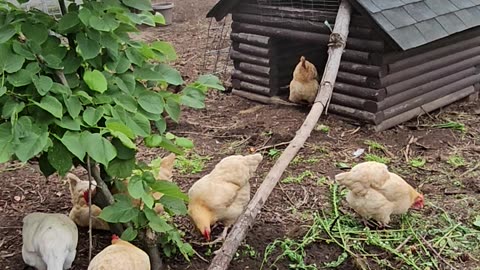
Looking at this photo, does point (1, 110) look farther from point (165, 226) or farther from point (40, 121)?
point (165, 226)

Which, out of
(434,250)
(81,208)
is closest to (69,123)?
(81,208)

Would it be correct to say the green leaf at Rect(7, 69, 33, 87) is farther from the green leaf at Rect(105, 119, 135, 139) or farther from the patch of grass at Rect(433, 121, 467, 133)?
the patch of grass at Rect(433, 121, 467, 133)

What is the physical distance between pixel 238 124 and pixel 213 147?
0.51 m

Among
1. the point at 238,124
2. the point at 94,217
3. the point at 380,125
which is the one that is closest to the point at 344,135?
the point at 380,125

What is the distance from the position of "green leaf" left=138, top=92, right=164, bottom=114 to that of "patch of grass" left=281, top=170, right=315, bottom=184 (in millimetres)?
1499

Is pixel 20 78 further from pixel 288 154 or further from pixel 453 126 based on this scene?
pixel 453 126

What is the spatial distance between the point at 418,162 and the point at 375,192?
1.09 metres

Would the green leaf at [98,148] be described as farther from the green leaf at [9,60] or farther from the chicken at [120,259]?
the chicken at [120,259]

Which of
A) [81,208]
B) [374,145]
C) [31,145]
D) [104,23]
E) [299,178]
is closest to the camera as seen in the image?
[31,145]

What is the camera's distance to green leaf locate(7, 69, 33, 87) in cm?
208

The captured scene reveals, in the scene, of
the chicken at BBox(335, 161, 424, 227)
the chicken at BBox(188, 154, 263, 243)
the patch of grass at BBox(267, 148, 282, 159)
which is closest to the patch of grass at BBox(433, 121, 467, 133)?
the patch of grass at BBox(267, 148, 282, 159)

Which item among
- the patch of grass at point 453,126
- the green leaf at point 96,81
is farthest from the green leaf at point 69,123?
the patch of grass at point 453,126

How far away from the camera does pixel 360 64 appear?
446cm

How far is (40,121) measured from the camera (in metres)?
2.11
